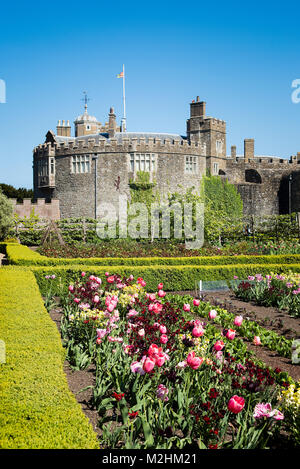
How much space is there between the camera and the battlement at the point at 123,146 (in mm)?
30156

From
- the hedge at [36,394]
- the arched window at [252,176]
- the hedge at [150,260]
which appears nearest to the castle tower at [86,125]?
the arched window at [252,176]

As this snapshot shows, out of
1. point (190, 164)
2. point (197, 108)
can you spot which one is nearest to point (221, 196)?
point (190, 164)

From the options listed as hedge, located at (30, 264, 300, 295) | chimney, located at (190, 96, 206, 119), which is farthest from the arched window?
hedge, located at (30, 264, 300, 295)

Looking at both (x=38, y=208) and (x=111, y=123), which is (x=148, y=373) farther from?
(x=111, y=123)

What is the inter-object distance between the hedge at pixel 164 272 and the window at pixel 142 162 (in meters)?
18.0

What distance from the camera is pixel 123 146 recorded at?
3016 cm

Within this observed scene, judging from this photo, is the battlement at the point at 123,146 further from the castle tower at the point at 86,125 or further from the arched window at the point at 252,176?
the castle tower at the point at 86,125

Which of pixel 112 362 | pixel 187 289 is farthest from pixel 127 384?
pixel 187 289

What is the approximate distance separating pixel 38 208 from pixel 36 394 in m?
25.9

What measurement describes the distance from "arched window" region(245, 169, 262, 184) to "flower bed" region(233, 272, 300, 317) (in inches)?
1010

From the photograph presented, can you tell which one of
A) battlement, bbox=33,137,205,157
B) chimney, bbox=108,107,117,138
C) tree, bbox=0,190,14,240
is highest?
chimney, bbox=108,107,117,138

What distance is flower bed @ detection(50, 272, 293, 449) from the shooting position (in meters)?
3.91

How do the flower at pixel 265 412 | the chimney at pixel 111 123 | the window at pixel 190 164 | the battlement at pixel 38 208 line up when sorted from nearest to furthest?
the flower at pixel 265 412, the battlement at pixel 38 208, the window at pixel 190 164, the chimney at pixel 111 123

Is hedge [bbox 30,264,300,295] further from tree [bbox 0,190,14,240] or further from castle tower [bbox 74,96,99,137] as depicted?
castle tower [bbox 74,96,99,137]
